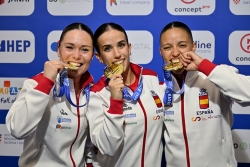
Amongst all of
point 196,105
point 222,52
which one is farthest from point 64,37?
point 222,52

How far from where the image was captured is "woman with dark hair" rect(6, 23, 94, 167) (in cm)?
189

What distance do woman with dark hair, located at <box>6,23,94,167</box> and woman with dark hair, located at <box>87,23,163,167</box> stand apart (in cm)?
9

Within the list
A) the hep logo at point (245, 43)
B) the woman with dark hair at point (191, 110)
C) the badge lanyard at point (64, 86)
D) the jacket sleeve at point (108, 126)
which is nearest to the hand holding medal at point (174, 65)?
the woman with dark hair at point (191, 110)

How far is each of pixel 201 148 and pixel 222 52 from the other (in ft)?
3.10

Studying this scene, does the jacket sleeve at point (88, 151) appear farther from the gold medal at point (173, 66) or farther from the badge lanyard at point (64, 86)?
the gold medal at point (173, 66)

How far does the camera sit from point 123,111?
6.24ft

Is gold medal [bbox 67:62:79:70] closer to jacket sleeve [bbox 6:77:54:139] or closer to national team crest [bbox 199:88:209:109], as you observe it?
jacket sleeve [bbox 6:77:54:139]

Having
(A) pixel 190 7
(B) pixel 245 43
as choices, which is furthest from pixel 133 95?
(B) pixel 245 43

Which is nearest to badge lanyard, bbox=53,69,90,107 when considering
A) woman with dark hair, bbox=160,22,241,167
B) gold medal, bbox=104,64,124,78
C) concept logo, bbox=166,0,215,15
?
gold medal, bbox=104,64,124,78

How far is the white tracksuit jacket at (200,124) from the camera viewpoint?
1893 mm

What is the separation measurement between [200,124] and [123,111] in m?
0.47

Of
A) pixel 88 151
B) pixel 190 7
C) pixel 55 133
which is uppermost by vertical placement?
pixel 190 7

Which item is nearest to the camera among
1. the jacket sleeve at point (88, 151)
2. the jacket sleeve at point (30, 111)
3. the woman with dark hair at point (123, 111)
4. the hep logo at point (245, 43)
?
the jacket sleeve at point (30, 111)

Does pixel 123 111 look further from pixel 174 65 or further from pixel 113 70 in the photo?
pixel 174 65
